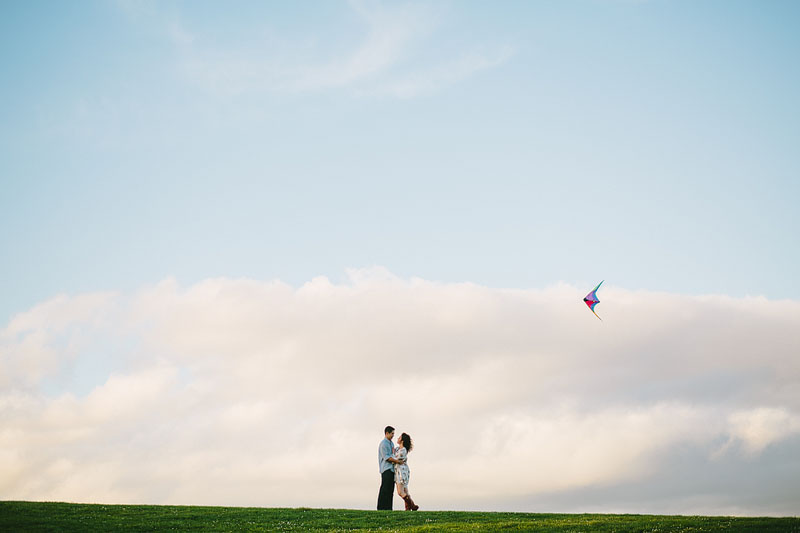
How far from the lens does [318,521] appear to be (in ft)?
93.0

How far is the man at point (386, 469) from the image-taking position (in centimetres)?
3194

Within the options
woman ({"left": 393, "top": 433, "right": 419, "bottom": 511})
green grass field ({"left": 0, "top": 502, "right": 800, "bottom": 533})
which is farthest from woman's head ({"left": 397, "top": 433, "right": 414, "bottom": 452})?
green grass field ({"left": 0, "top": 502, "right": 800, "bottom": 533})

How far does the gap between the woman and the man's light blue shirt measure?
228 millimetres

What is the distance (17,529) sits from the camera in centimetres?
2638

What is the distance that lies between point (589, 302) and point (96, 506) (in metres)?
27.6

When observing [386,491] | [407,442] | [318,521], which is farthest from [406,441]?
[318,521]

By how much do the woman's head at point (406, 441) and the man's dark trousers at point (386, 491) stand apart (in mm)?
1199

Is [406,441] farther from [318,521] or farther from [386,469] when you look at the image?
[318,521]

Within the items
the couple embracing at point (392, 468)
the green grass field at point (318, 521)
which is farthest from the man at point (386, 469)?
the green grass field at point (318, 521)

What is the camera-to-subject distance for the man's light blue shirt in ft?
105

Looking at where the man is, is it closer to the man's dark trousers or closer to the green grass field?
the man's dark trousers

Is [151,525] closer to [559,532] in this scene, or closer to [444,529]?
[444,529]

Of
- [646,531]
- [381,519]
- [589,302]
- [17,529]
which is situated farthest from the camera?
[589,302]

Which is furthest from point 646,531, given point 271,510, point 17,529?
point 17,529
